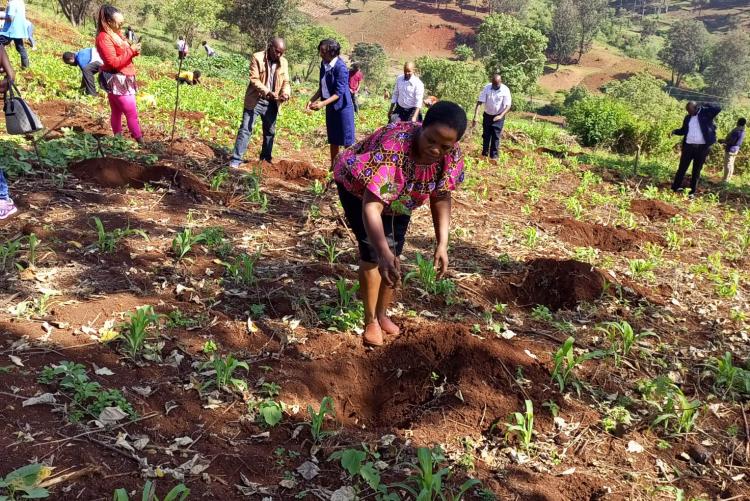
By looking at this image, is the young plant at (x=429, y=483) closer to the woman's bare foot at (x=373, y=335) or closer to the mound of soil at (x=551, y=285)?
the woman's bare foot at (x=373, y=335)

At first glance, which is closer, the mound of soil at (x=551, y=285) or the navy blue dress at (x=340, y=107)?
the mound of soil at (x=551, y=285)

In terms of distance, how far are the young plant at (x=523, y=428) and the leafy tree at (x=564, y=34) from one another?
3154 inches

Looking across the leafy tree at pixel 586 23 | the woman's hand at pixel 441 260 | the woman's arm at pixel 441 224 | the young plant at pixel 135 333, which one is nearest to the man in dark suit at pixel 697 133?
the woman's arm at pixel 441 224

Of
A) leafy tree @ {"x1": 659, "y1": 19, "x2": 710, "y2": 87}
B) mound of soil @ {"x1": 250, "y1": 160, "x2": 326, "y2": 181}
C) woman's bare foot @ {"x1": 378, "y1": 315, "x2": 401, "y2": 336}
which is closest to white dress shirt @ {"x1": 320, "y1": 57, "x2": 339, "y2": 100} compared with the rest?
mound of soil @ {"x1": 250, "y1": 160, "x2": 326, "y2": 181}

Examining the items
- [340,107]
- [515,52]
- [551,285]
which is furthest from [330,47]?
[515,52]

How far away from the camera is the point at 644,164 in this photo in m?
13.0

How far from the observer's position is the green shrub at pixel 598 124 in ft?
58.6

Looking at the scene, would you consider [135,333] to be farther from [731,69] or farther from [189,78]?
[731,69]

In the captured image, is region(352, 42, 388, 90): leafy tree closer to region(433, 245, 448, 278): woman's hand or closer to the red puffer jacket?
the red puffer jacket

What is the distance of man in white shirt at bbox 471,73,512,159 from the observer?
975 centimetres

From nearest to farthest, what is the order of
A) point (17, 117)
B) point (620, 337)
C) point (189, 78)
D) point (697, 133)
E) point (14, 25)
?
point (620, 337) < point (17, 117) < point (697, 133) < point (14, 25) < point (189, 78)

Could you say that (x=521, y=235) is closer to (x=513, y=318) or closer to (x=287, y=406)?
(x=513, y=318)

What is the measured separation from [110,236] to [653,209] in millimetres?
6829

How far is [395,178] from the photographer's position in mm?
2738
